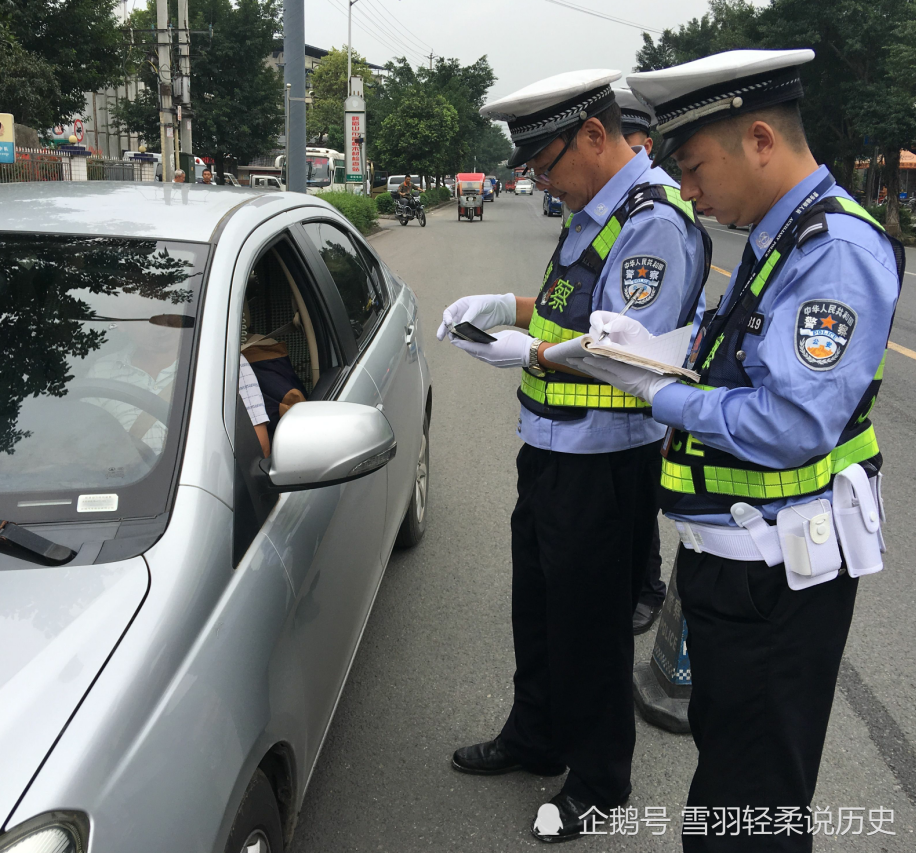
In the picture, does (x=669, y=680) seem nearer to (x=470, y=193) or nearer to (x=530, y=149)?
(x=530, y=149)

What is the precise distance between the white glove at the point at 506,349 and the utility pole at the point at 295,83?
12287mm

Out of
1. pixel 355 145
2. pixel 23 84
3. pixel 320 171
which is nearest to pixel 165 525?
pixel 23 84

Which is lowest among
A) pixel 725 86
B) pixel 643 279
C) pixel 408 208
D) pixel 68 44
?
pixel 643 279

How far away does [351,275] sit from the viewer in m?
3.50

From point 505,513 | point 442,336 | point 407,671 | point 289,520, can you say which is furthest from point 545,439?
point 505,513

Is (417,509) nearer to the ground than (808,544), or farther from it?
nearer to the ground

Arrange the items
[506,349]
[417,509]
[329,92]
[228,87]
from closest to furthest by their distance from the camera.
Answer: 1. [506,349]
2. [417,509]
3. [228,87]
4. [329,92]

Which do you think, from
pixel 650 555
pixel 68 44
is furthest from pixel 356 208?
pixel 650 555

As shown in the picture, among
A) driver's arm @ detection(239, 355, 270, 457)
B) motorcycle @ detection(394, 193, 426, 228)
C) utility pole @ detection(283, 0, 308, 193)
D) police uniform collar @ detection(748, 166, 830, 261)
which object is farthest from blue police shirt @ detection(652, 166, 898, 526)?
motorcycle @ detection(394, 193, 426, 228)

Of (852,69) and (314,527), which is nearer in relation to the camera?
(314,527)

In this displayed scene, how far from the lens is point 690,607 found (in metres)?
1.82

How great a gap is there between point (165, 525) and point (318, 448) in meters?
0.37

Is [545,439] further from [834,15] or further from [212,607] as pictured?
[834,15]

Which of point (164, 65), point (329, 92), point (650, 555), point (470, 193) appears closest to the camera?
point (650, 555)
